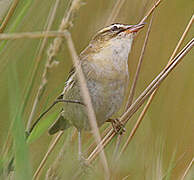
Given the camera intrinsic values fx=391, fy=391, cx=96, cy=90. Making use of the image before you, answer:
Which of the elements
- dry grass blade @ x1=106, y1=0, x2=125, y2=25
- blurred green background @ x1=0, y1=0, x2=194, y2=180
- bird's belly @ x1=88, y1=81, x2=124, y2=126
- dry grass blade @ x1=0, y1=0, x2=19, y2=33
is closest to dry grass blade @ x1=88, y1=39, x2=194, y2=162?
blurred green background @ x1=0, y1=0, x2=194, y2=180

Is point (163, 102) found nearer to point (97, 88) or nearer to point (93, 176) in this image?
point (97, 88)

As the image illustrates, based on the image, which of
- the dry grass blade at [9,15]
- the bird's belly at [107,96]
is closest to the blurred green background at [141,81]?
the dry grass blade at [9,15]

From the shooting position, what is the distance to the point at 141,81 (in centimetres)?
257

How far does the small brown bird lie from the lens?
2.01 metres

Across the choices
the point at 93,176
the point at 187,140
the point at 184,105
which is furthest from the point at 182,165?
the point at 93,176

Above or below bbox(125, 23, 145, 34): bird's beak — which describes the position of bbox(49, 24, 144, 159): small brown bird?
below

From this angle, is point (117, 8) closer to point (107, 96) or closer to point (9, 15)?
point (107, 96)

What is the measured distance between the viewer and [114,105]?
2.06 meters

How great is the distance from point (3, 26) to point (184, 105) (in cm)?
146

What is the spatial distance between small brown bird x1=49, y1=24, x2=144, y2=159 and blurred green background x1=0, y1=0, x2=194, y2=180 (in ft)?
0.37

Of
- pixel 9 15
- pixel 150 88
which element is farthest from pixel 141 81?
pixel 9 15

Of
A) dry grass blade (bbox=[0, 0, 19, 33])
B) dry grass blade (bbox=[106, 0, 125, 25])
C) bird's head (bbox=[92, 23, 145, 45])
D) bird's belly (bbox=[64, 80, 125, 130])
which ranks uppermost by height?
dry grass blade (bbox=[0, 0, 19, 33])

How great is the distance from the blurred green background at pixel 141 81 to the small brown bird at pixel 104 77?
11 cm

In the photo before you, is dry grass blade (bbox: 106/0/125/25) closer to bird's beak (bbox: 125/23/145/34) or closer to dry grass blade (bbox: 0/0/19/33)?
bird's beak (bbox: 125/23/145/34)
